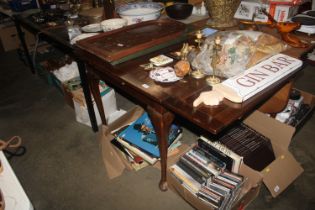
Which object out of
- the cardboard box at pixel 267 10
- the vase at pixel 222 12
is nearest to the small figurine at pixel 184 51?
the vase at pixel 222 12

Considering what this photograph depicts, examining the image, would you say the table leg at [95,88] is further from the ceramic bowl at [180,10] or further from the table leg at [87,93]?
the ceramic bowl at [180,10]

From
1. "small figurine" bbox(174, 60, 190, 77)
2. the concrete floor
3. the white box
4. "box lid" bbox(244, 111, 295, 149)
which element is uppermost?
"small figurine" bbox(174, 60, 190, 77)

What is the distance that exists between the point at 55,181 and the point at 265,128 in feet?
4.34

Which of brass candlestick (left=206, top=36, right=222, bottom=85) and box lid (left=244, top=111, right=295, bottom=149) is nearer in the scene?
brass candlestick (left=206, top=36, right=222, bottom=85)

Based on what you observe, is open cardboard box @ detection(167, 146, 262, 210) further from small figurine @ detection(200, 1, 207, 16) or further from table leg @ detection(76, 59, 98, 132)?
small figurine @ detection(200, 1, 207, 16)

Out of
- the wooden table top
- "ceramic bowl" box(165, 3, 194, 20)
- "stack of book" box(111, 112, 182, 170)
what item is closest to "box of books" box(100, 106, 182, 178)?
"stack of book" box(111, 112, 182, 170)

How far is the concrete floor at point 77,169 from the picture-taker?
4.90ft

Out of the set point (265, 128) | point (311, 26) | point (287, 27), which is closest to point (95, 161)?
point (265, 128)

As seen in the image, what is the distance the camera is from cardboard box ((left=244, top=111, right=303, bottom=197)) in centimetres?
140

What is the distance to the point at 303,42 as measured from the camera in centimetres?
132

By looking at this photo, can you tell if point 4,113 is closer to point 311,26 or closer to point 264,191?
point 264,191

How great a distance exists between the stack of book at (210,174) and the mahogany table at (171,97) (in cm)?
12

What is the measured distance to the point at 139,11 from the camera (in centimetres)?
177

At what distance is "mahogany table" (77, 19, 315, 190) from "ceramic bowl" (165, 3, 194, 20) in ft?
1.32
